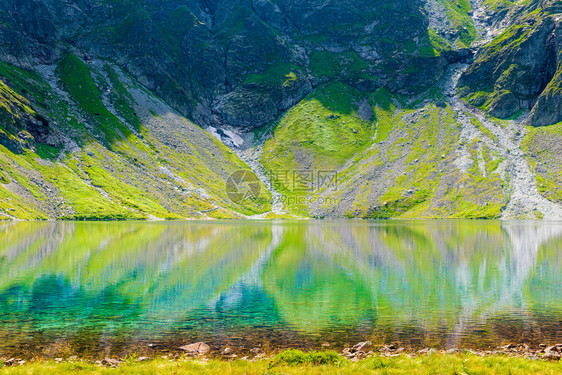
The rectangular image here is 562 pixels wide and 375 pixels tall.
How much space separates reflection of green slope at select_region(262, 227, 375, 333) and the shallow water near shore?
0.37 feet

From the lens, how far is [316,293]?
110 feet

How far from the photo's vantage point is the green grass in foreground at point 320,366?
1741 cm

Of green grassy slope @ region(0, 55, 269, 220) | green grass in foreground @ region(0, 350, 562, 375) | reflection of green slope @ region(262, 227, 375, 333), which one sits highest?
green grassy slope @ region(0, 55, 269, 220)

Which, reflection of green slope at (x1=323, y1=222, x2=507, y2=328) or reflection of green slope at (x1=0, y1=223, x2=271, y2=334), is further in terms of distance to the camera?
reflection of green slope at (x1=0, y1=223, x2=271, y2=334)

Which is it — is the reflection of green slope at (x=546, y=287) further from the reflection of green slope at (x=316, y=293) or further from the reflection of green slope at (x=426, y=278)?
the reflection of green slope at (x=316, y=293)

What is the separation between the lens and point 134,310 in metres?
28.4

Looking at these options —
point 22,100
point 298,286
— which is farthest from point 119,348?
point 22,100

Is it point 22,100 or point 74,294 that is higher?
point 22,100

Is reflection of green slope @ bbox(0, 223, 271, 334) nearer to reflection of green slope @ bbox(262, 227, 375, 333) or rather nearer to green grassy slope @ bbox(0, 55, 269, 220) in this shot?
reflection of green slope @ bbox(262, 227, 375, 333)

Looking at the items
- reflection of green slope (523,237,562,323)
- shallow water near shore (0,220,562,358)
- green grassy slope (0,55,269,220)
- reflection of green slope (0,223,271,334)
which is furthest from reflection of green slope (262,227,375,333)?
green grassy slope (0,55,269,220)

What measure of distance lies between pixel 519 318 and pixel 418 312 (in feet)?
20.4

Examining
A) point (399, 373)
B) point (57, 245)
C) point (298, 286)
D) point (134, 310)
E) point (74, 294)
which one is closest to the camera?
point (399, 373)

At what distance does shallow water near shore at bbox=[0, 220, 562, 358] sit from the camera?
2272 cm

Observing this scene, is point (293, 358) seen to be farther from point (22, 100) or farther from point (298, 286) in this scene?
point (22, 100)
